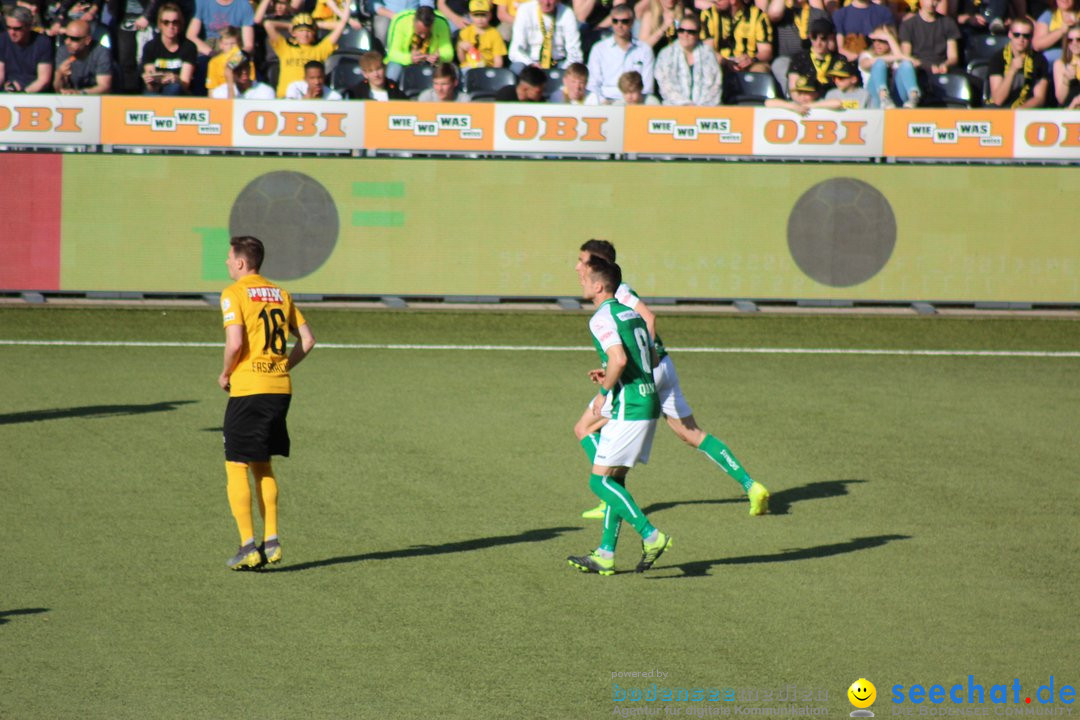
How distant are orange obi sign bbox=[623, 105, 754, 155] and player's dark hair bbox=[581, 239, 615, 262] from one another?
983cm

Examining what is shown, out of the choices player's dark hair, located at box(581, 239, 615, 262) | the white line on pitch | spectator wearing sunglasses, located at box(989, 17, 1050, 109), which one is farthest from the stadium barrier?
player's dark hair, located at box(581, 239, 615, 262)

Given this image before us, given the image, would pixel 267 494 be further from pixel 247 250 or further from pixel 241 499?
pixel 247 250

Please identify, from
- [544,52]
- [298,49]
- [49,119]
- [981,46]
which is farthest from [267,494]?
[981,46]

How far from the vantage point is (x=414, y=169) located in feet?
59.6

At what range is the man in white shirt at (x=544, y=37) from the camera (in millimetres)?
20266

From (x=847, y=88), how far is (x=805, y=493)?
10175mm

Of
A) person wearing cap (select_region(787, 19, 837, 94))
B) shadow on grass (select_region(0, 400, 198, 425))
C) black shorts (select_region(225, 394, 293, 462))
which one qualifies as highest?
person wearing cap (select_region(787, 19, 837, 94))

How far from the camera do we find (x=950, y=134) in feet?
60.9

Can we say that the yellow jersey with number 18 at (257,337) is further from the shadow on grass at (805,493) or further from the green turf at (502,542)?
the shadow on grass at (805,493)

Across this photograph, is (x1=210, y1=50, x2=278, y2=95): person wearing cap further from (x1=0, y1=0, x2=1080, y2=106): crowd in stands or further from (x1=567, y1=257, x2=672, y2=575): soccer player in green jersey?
(x1=567, y1=257, x2=672, y2=575): soccer player in green jersey

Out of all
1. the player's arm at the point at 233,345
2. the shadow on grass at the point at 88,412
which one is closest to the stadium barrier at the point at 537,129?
the shadow on grass at the point at 88,412

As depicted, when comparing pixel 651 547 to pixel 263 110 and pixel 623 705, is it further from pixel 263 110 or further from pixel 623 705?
pixel 263 110

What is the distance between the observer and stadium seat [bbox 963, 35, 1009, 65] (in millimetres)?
22250

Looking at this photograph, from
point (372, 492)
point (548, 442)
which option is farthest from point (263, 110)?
point (372, 492)
